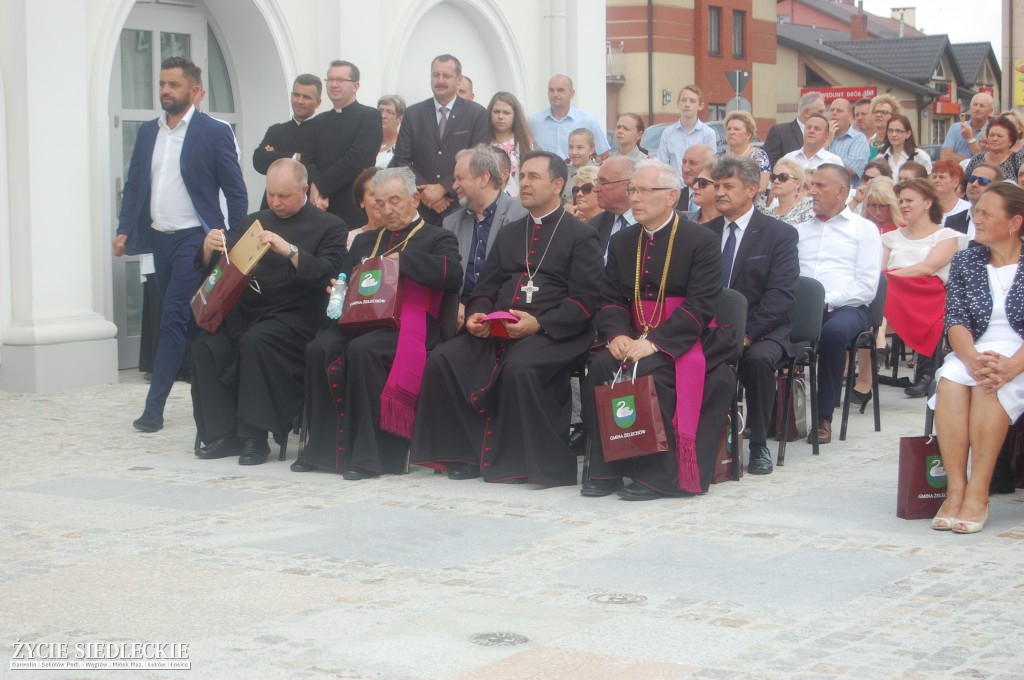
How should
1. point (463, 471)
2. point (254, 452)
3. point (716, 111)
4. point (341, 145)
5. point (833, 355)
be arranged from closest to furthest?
point (463, 471), point (254, 452), point (833, 355), point (341, 145), point (716, 111)

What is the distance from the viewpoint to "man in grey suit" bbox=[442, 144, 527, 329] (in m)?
8.33

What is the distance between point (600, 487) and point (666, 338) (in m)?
0.80

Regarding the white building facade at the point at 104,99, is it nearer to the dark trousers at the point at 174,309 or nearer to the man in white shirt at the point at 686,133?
the dark trousers at the point at 174,309

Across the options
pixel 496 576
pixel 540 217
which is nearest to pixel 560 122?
pixel 540 217

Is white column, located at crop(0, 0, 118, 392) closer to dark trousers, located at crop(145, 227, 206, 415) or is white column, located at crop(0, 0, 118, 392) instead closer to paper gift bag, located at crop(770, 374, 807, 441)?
dark trousers, located at crop(145, 227, 206, 415)

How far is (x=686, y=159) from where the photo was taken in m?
10.3

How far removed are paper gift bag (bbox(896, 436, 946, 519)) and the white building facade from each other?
6.38 m

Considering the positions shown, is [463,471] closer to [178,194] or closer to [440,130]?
[178,194]

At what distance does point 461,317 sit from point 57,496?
232 cm

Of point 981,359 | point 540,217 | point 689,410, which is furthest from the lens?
point 540,217

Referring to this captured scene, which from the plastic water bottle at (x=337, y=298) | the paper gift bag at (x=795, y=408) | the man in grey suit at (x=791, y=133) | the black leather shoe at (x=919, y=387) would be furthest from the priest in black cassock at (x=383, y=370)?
the man in grey suit at (x=791, y=133)

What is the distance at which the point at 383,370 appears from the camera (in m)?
7.88

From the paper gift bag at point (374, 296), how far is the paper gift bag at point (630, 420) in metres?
1.33

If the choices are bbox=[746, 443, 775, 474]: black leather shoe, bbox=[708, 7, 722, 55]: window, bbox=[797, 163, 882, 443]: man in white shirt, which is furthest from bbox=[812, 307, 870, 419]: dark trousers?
bbox=[708, 7, 722, 55]: window
